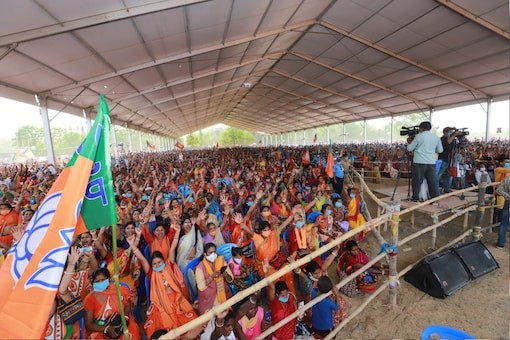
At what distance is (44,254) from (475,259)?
16.4 ft

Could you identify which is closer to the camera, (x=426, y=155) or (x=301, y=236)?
(x=301, y=236)

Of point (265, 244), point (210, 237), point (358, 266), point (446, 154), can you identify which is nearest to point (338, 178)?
point (446, 154)

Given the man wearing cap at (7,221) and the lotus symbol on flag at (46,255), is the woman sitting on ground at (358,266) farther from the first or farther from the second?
the man wearing cap at (7,221)

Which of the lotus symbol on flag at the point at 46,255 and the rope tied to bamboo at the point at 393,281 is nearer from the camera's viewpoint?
the lotus symbol on flag at the point at 46,255

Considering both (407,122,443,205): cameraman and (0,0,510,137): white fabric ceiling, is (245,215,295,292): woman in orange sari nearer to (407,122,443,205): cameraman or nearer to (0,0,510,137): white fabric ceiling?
(407,122,443,205): cameraman

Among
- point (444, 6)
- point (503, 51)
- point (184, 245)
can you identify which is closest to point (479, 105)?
point (503, 51)

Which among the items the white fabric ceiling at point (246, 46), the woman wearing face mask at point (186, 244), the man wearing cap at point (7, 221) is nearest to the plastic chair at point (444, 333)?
the woman wearing face mask at point (186, 244)

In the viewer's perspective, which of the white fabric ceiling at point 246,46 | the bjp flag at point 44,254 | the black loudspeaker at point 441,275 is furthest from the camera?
the white fabric ceiling at point 246,46

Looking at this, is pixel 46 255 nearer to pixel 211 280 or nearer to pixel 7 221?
pixel 211 280

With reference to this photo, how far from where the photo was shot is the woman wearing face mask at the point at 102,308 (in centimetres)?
225

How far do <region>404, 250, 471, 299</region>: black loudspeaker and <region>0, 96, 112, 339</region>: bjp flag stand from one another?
3.89m

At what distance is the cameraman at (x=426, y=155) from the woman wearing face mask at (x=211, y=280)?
3.51 meters

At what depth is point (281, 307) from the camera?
2650mm

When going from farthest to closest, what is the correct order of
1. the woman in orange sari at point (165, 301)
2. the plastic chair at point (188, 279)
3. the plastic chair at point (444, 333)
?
1. the plastic chair at point (188, 279)
2. the woman in orange sari at point (165, 301)
3. the plastic chair at point (444, 333)
